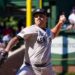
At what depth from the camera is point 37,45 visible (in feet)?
22.3

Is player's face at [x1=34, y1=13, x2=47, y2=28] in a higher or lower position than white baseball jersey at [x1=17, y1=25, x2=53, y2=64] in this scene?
higher

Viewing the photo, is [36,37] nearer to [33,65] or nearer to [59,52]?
[33,65]

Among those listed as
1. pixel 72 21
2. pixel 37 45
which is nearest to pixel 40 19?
pixel 37 45

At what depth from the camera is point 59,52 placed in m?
13.5

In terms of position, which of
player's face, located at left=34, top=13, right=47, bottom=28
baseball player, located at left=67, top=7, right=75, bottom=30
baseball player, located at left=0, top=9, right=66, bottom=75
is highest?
player's face, located at left=34, top=13, right=47, bottom=28

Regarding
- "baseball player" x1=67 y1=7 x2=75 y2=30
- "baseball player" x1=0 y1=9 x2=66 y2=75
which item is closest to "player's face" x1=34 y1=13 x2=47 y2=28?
"baseball player" x1=0 y1=9 x2=66 y2=75

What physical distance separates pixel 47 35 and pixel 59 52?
21.8ft

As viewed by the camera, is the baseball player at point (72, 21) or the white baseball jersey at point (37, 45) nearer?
the white baseball jersey at point (37, 45)

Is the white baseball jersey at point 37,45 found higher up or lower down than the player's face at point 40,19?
lower down

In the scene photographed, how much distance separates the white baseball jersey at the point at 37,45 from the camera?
6.78 meters

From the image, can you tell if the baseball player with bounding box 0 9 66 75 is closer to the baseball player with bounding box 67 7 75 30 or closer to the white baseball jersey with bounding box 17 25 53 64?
the white baseball jersey with bounding box 17 25 53 64

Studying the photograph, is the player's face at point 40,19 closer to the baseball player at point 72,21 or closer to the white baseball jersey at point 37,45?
the white baseball jersey at point 37,45

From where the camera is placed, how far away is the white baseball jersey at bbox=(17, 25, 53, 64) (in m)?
6.78

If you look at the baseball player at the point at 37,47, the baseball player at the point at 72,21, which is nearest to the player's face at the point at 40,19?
the baseball player at the point at 37,47
